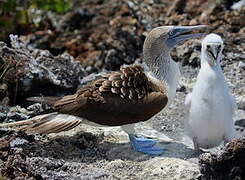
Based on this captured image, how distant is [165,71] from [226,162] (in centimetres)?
172

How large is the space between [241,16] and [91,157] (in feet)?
15.1

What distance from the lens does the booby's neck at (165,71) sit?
7809 mm

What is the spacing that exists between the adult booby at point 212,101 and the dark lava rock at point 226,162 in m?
0.90

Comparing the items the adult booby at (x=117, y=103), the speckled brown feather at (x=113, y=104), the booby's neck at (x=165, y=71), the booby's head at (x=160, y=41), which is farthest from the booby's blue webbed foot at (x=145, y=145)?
the booby's head at (x=160, y=41)

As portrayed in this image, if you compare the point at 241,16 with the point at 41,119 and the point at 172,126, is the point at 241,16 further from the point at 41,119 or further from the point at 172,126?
the point at 41,119

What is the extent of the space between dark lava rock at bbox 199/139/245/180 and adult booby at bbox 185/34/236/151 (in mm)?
900

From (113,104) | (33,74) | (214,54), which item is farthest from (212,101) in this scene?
(33,74)

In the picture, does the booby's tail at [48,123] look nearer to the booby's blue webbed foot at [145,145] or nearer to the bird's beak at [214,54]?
the booby's blue webbed foot at [145,145]

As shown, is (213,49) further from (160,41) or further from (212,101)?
(160,41)

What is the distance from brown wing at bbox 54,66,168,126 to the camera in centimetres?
735

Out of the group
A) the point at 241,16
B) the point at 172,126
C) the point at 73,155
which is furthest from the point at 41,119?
the point at 241,16

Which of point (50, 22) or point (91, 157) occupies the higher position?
point (50, 22)

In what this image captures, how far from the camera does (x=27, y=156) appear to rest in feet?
23.4

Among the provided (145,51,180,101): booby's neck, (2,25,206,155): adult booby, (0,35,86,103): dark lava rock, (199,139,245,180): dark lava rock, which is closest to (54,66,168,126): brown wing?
(2,25,206,155): adult booby
